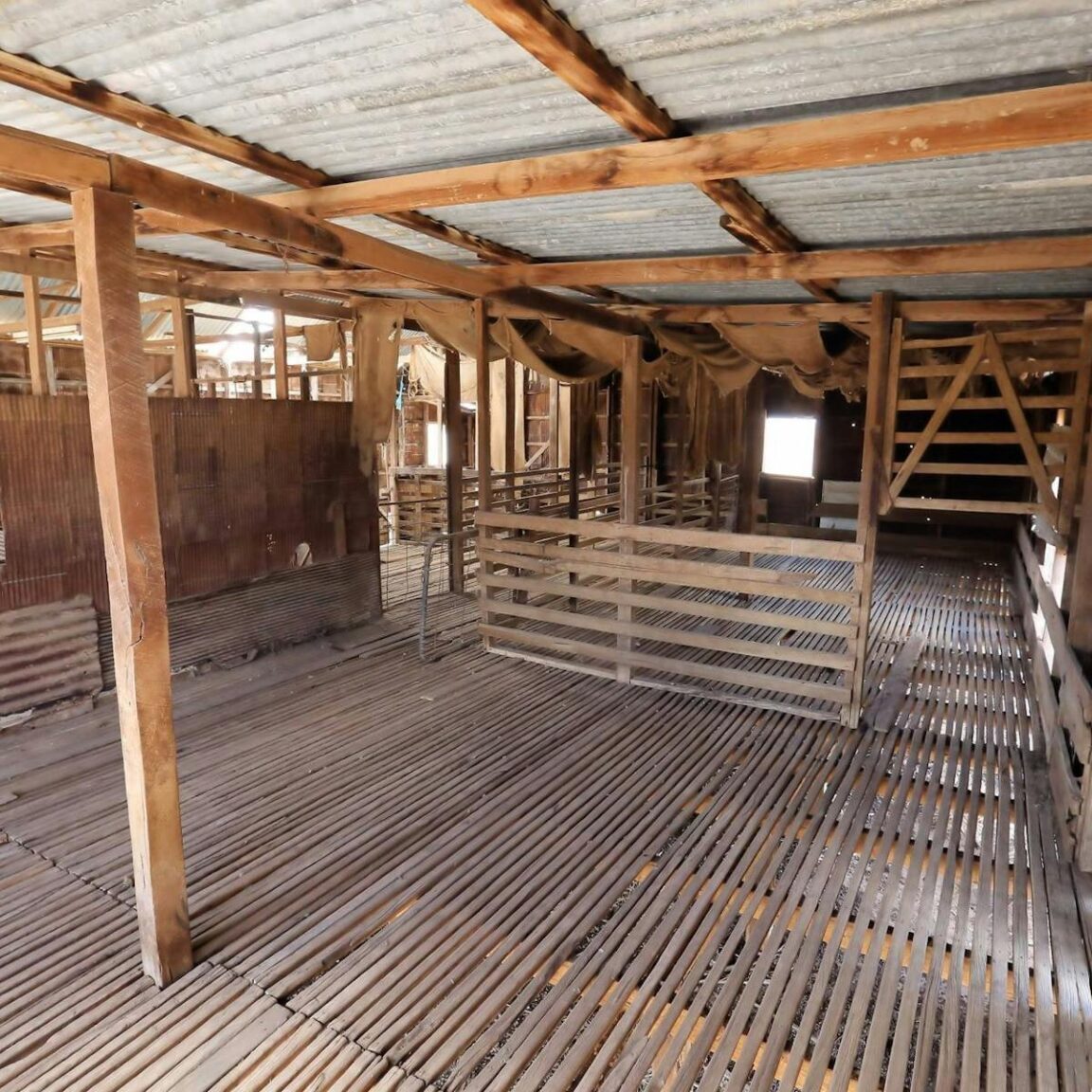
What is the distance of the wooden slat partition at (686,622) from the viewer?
4125mm

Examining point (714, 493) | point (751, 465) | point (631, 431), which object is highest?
point (631, 431)

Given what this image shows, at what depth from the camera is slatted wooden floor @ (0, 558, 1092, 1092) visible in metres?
1.95

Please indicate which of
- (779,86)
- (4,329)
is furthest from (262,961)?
(4,329)

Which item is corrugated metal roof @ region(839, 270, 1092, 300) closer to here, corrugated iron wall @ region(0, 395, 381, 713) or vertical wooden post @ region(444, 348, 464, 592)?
vertical wooden post @ region(444, 348, 464, 592)

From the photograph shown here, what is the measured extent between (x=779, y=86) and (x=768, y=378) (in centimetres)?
843

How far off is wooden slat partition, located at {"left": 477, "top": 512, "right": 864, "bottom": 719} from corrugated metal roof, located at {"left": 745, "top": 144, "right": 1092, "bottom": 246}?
5.19 ft

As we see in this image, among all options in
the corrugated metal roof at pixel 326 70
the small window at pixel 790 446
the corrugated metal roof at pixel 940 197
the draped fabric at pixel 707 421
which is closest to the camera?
the corrugated metal roof at pixel 326 70

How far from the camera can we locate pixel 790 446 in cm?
1033

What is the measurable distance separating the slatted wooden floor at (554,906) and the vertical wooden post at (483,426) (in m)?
1.20

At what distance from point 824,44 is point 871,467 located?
2.77m

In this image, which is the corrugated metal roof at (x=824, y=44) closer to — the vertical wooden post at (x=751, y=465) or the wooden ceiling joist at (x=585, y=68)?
the wooden ceiling joist at (x=585, y=68)

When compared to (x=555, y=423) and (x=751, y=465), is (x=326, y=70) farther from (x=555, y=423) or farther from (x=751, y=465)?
(x=751, y=465)

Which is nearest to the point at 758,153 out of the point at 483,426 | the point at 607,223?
the point at 607,223

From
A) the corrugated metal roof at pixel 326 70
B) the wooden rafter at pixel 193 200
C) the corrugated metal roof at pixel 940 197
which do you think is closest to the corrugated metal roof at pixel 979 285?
the corrugated metal roof at pixel 940 197
